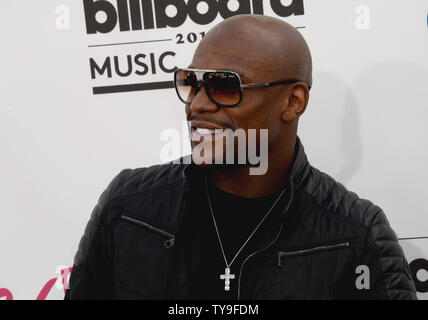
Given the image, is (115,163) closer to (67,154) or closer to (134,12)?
(67,154)

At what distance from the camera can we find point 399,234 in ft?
5.80

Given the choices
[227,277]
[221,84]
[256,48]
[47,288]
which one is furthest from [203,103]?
[47,288]

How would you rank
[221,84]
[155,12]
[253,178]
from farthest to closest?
[155,12], [253,178], [221,84]

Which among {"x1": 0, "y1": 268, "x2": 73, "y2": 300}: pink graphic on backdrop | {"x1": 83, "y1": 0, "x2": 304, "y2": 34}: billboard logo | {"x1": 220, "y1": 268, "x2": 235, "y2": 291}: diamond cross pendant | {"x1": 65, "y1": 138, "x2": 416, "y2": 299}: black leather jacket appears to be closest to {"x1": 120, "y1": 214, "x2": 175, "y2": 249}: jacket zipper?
{"x1": 65, "y1": 138, "x2": 416, "y2": 299}: black leather jacket

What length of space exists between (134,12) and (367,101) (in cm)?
79

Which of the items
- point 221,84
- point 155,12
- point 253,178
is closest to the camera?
point 221,84

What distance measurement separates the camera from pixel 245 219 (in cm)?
134

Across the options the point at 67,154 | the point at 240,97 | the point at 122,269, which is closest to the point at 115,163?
the point at 67,154

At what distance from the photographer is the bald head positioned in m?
1.27

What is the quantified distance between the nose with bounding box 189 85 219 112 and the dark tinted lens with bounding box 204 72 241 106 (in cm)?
2

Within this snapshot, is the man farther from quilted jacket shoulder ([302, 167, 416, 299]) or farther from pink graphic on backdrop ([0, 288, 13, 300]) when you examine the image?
pink graphic on backdrop ([0, 288, 13, 300])

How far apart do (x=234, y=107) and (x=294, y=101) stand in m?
0.17

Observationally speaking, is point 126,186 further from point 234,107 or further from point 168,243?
point 234,107

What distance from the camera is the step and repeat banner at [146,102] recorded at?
5.62ft
